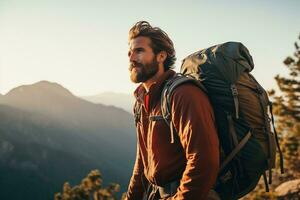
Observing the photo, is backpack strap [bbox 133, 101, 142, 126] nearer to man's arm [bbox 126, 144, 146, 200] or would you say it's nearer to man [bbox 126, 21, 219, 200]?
man [bbox 126, 21, 219, 200]

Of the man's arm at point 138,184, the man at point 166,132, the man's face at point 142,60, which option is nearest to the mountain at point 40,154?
the man's arm at point 138,184

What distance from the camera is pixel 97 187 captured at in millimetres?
26125

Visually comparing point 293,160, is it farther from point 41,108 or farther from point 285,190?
point 41,108

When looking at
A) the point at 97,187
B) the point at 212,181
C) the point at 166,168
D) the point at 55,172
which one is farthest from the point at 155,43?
the point at 55,172

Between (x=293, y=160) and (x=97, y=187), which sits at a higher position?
(x=293, y=160)

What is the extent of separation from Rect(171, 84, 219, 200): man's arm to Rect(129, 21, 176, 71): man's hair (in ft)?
2.77

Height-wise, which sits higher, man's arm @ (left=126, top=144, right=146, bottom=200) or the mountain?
man's arm @ (left=126, top=144, right=146, bottom=200)

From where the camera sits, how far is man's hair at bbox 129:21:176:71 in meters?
3.26

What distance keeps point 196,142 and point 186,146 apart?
130 millimetres

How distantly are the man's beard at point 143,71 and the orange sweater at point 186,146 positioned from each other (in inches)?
9.5

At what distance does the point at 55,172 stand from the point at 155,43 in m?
142

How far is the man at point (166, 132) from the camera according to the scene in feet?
8.11

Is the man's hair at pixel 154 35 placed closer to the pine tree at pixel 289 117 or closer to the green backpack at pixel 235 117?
the green backpack at pixel 235 117

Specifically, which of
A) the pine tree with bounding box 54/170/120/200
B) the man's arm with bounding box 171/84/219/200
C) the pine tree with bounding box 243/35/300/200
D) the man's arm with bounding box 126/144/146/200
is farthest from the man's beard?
the pine tree with bounding box 54/170/120/200
